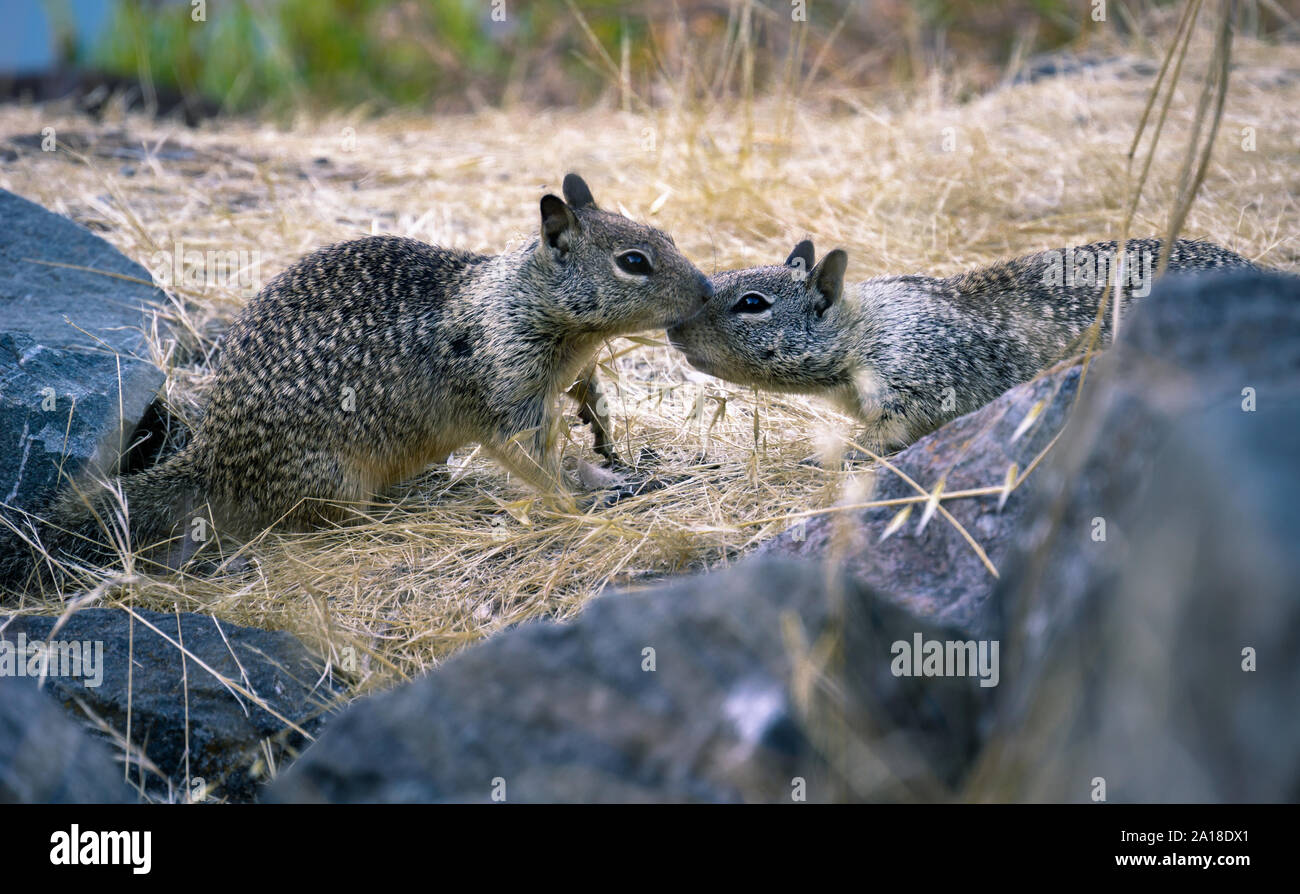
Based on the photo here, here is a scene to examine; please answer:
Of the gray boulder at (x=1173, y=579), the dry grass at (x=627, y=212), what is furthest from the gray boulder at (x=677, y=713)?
the dry grass at (x=627, y=212)

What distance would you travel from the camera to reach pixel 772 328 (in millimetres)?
5516

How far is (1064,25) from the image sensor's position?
15.6 meters

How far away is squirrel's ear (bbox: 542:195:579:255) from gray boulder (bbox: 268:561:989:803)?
3197mm

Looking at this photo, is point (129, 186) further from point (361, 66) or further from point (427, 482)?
point (361, 66)

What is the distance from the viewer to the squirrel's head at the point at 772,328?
18.0 ft

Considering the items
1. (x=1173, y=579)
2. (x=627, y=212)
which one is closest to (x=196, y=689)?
(x=1173, y=579)

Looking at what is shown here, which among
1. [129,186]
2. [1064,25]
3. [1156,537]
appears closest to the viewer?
[1156,537]

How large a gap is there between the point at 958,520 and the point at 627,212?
434 cm

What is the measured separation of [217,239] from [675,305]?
4.21 meters

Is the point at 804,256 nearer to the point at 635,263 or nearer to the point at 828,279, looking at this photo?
the point at 828,279

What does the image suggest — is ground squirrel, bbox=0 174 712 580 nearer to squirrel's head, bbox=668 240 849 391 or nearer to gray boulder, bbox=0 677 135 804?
squirrel's head, bbox=668 240 849 391

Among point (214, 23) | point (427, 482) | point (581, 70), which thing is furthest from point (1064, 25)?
point (427, 482)

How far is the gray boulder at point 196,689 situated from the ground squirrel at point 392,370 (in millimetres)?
1222

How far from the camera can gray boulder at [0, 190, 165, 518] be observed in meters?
5.16
